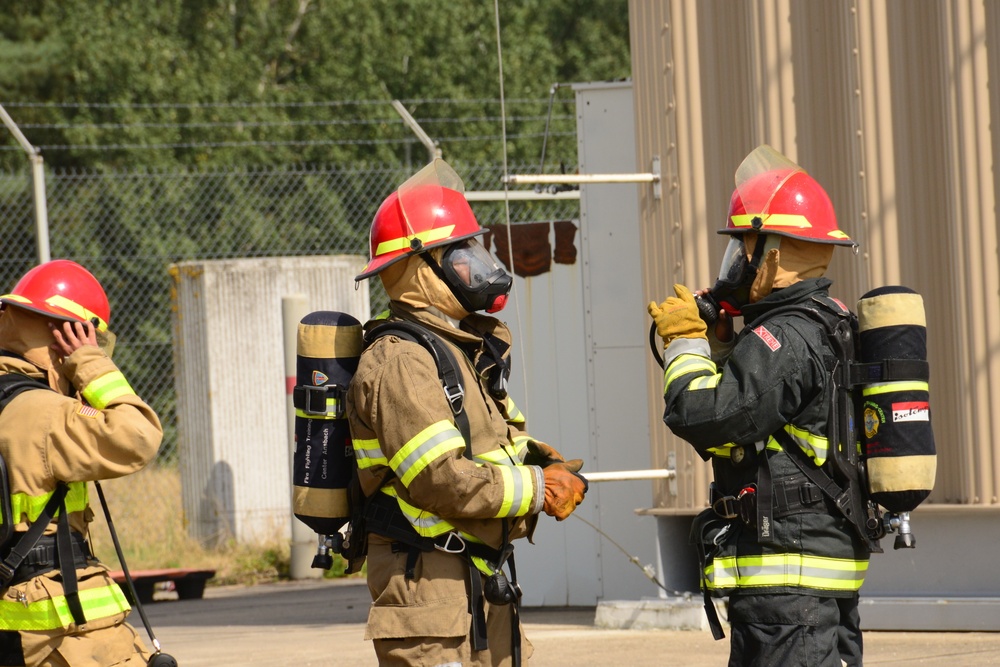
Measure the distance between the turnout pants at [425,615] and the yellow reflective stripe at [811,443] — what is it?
1058 millimetres

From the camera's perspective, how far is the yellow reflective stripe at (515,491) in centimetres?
427

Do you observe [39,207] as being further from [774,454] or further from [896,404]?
[896,404]

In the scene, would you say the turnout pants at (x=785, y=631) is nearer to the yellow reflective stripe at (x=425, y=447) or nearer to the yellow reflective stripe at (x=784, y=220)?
the yellow reflective stripe at (x=425, y=447)

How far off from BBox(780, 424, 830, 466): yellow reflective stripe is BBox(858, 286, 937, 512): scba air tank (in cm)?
15

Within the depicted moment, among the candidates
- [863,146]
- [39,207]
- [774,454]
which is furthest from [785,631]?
[39,207]

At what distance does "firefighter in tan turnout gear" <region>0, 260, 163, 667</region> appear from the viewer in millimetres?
4684

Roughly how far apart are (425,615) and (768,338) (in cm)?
130

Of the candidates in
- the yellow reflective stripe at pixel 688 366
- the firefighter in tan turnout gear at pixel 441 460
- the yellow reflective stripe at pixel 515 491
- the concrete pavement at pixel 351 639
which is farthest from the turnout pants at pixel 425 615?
the concrete pavement at pixel 351 639

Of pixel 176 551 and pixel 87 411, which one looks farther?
pixel 176 551

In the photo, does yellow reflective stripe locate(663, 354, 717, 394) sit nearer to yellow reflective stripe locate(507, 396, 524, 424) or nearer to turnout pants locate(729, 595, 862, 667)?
yellow reflective stripe locate(507, 396, 524, 424)

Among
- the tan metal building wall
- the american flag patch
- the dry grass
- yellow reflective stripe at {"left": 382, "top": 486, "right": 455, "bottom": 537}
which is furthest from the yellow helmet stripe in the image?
the dry grass

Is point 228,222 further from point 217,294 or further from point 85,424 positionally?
point 85,424

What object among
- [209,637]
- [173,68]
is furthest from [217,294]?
[173,68]

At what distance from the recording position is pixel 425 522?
4.34m
